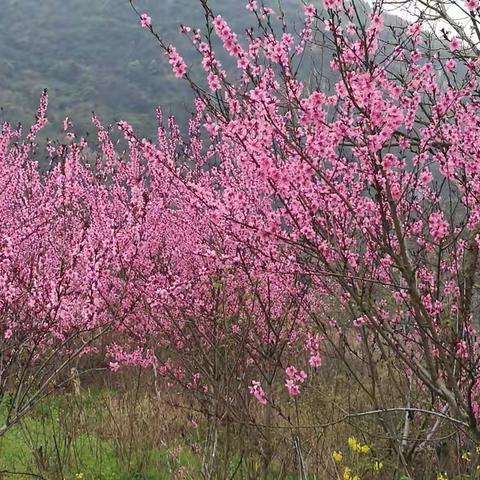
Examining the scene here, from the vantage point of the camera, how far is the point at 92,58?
205 feet

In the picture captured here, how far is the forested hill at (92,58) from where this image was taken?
5034cm

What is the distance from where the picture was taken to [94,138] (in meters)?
40.0

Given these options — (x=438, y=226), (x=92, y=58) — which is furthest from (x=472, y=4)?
(x=92, y=58)

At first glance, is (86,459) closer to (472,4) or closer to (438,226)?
(438,226)

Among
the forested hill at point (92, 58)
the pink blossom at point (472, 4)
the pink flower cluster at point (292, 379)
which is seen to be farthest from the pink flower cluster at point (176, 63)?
the forested hill at point (92, 58)

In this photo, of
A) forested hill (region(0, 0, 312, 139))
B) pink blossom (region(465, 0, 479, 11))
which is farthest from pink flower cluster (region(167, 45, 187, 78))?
forested hill (region(0, 0, 312, 139))

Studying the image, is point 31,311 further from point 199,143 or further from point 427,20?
point 199,143

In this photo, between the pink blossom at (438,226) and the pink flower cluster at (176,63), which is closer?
the pink flower cluster at (176,63)

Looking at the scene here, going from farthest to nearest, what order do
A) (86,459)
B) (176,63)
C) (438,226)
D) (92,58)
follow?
(92,58) → (86,459) → (438,226) → (176,63)

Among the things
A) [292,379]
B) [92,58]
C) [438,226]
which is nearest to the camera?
[438,226]

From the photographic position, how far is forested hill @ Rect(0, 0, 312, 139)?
165 feet

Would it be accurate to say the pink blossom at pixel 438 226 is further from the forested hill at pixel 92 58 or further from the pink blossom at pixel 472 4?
the forested hill at pixel 92 58

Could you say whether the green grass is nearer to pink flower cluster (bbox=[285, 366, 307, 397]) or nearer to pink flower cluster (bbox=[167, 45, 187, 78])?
pink flower cluster (bbox=[285, 366, 307, 397])

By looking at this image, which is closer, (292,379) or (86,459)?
(292,379)
